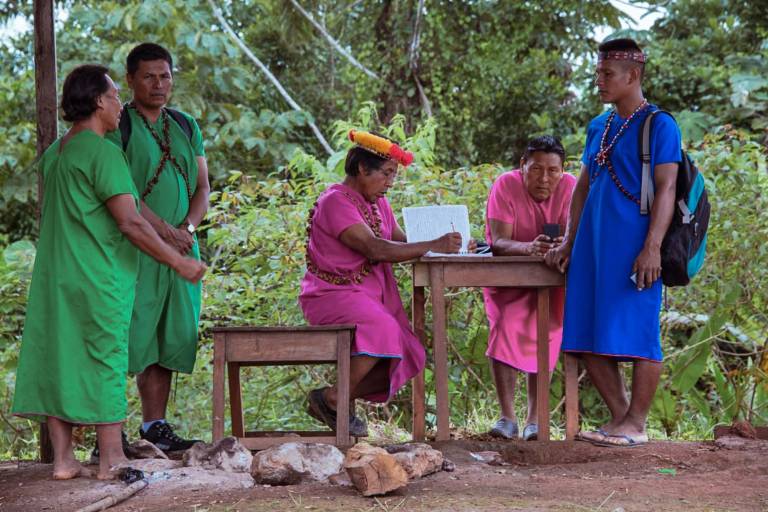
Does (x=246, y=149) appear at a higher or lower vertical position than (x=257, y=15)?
lower

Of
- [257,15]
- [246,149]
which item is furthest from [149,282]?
[257,15]

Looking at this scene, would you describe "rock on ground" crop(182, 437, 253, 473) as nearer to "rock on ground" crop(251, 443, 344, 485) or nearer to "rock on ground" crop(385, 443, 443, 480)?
"rock on ground" crop(251, 443, 344, 485)

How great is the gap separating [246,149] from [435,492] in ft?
28.5

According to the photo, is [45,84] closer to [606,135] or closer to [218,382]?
[218,382]

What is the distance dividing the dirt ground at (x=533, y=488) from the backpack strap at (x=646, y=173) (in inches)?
47.0

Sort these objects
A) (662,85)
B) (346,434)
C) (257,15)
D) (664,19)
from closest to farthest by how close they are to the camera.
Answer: (346,434)
(662,85)
(664,19)
(257,15)

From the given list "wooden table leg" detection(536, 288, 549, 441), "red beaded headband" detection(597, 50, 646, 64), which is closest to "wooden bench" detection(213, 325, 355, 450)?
"wooden table leg" detection(536, 288, 549, 441)

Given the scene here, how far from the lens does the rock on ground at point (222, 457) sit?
4355 millimetres

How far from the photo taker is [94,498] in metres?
3.85

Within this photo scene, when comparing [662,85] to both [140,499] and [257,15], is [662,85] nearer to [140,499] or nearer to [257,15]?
[257,15]

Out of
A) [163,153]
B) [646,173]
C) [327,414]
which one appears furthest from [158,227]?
[646,173]

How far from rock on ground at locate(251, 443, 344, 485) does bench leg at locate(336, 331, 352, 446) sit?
546mm

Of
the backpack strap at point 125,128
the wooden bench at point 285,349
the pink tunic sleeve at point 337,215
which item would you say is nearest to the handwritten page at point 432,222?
the pink tunic sleeve at point 337,215

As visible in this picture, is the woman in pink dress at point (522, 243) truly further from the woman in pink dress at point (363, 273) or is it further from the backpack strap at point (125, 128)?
the backpack strap at point (125, 128)
